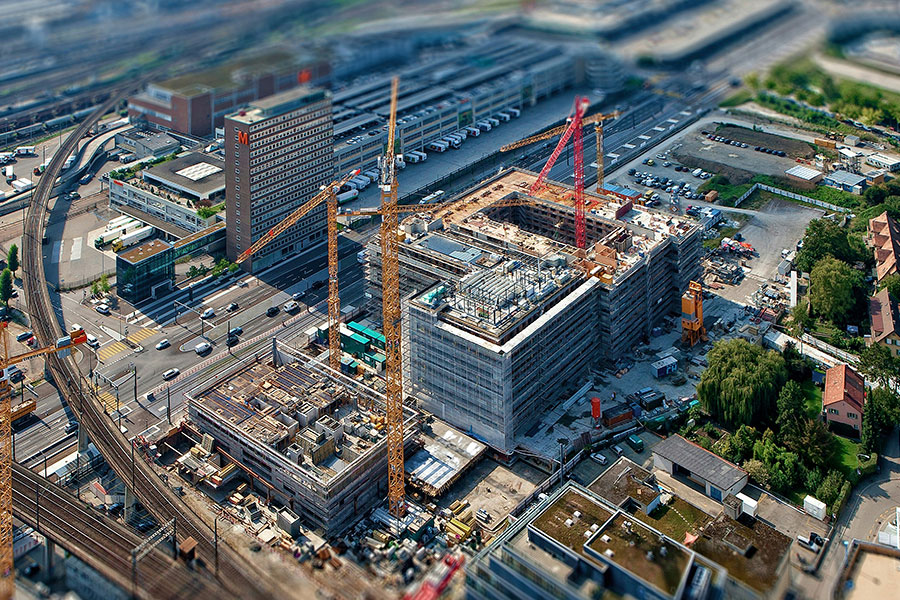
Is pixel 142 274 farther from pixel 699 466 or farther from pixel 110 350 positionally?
pixel 699 466

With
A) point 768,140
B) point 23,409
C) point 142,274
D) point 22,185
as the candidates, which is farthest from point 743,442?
point 22,185

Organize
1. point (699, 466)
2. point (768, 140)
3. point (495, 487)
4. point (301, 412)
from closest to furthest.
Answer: point (699, 466) < point (495, 487) < point (301, 412) < point (768, 140)

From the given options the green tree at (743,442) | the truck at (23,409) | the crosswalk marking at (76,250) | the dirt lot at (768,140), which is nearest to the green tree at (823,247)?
the dirt lot at (768,140)

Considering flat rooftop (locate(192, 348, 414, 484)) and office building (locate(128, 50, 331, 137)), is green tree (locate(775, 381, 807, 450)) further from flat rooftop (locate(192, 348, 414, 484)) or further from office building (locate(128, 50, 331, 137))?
office building (locate(128, 50, 331, 137))

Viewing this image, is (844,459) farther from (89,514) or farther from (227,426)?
(89,514)

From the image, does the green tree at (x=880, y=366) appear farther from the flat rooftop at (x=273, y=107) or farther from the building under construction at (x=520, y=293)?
the flat rooftop at (x=273, y=107)

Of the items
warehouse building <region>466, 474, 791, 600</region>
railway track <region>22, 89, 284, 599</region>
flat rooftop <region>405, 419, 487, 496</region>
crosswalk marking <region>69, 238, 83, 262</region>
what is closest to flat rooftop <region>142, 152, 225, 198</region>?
crosswalk marking <region>69, 238, 83, 262</region>

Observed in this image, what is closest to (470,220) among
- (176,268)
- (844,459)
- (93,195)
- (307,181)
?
(307,181)
